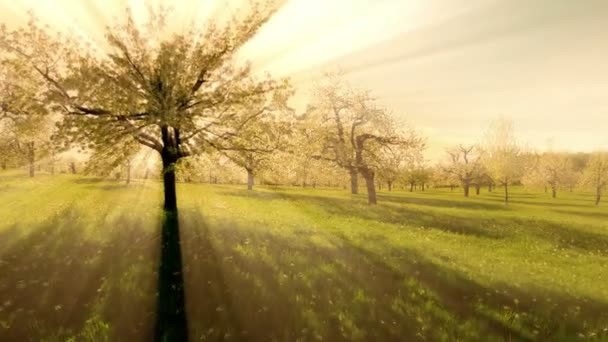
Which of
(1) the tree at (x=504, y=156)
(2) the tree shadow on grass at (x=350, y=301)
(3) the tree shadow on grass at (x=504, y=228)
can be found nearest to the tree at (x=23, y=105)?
(2) the tree shadow on grass at (x=350, y=301)

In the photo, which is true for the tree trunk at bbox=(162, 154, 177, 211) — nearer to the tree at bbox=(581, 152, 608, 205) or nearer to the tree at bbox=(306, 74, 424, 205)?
the tree at bbox=(306, 74, 424, 205)

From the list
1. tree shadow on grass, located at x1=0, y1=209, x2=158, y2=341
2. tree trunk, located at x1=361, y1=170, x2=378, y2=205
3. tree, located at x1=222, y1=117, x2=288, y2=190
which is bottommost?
tree shadow on grass, located at x1=0, y1=209, x2=158, y2=341

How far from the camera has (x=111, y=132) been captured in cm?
1401

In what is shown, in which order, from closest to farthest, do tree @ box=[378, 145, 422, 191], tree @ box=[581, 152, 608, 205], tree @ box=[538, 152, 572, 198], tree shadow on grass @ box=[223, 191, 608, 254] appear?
1. tree shadow on grass @ box=[223, 191, 608, 254]
2. tree @ box=[378, 145, 422, 191]
3. tree @ box=[581, 152, 608, 205]
4. tree @ box=[538, 152, 572, 198]

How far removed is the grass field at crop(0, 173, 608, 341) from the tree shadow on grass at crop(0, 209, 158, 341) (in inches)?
1.6

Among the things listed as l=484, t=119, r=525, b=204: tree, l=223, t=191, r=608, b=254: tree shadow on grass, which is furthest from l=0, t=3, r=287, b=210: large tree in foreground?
l=484, t=119, r=525, b=204: tree

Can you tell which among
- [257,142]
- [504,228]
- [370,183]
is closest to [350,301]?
[257,142]

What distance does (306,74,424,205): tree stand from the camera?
33.1m

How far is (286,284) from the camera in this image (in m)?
10.4

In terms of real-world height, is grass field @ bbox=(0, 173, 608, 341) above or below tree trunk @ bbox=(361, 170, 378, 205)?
below

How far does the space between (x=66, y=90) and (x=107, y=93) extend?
6.17ft

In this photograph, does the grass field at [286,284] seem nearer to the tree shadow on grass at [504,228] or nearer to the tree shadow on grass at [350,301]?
the tree shadow on grass at [350,301]

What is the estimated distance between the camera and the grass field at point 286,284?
26.6 ft

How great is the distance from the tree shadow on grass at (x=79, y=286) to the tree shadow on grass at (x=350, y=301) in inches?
52.2
